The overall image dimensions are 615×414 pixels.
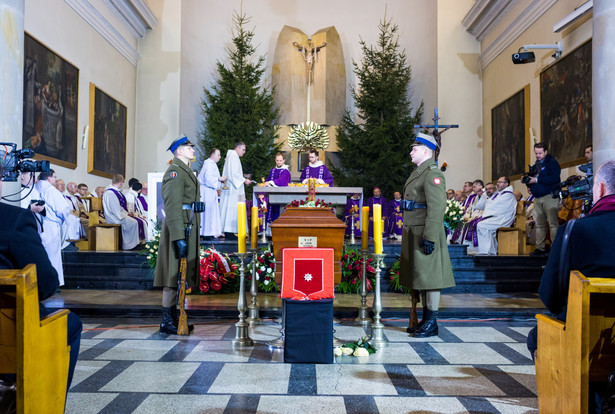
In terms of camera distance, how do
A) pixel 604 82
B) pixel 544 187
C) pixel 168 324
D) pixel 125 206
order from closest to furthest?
1. pixel 168 324
2. pixel 604 82
3. pixel 544 187
4. pixel 125 206

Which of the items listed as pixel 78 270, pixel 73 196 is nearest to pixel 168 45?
pixel 73 196

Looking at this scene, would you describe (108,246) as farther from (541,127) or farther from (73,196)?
(541,127)

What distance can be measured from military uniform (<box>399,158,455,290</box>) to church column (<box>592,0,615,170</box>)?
2.70 metres

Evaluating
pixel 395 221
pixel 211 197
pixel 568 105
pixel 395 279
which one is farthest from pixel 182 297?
pixel 395 221

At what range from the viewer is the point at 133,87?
15.4m

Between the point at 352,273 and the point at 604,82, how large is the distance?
421cm

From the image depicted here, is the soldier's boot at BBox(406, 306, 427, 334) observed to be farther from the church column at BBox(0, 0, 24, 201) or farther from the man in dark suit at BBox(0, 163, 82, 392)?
the church column at BBox(0, 0, 24, 201)

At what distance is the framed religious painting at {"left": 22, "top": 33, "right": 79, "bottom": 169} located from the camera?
395 inches

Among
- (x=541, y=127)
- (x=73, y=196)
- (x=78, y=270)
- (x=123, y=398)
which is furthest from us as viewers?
(x=541, y=127)

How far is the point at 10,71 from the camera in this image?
5730 millimetres

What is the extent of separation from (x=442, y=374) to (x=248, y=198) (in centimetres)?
1186

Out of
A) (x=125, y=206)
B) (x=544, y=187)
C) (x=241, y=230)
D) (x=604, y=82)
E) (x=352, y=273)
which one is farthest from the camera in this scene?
(x=125, y=206)

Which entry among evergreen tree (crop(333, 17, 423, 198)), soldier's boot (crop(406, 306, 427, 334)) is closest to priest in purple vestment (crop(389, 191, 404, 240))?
evergreen tree (crop(333, 17, 423, 198))

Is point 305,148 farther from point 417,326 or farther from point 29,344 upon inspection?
point 29,344
